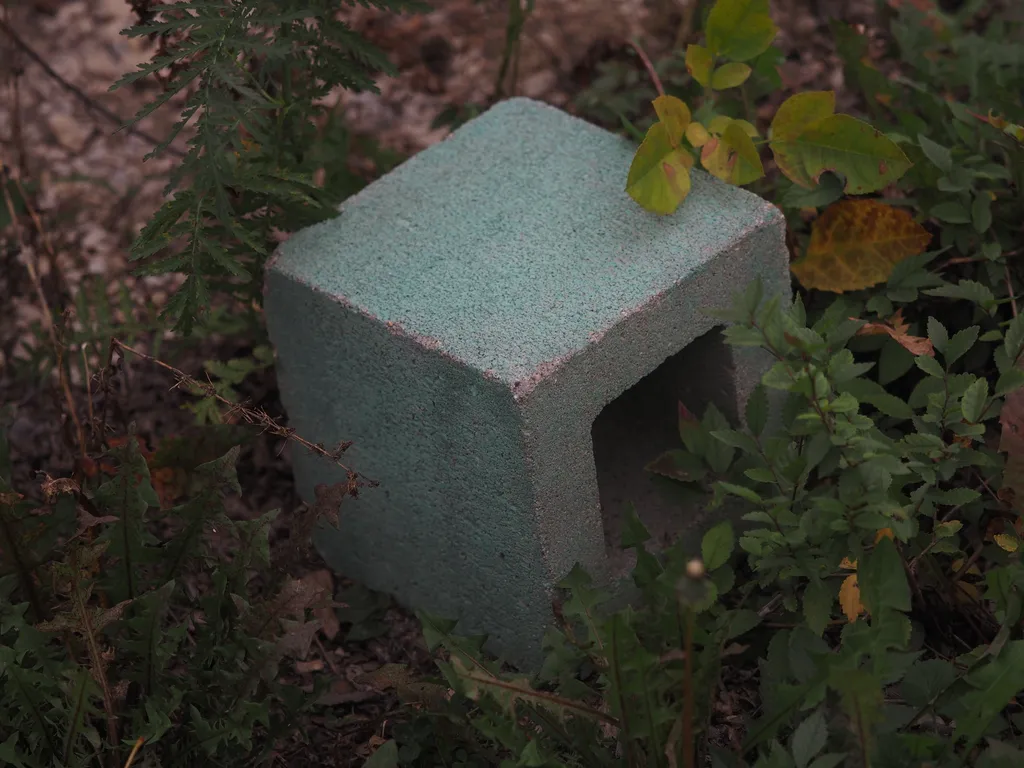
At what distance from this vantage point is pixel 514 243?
91.5 inches

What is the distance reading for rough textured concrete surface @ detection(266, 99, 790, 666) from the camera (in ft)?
7.00

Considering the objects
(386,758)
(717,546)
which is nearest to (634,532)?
(717,546)

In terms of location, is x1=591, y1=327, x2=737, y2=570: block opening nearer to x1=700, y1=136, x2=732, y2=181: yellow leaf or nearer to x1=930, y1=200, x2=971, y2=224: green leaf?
x1=700, y1=136, x2=732, y2=181: yellow leaf

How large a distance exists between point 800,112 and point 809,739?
114cm

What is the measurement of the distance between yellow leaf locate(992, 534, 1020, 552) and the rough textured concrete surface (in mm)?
529

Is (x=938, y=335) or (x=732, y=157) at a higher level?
(x=732, y=157)

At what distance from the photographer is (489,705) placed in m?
1.90

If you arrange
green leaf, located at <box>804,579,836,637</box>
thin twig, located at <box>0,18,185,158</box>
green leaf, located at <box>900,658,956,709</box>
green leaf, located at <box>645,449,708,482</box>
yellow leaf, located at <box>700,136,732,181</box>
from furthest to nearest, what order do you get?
thin twig, located at <box>0,18,185,158</box>, yellow leaf, located at <box>700,136,732,181</box>, green leaf, located at <box>645,449,708,482</box>, green leaf, located at <box>804,579,836,637</box>, green leaf, located at <box>900,658,956,709</box>

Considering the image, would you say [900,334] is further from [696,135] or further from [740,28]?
[740,28]

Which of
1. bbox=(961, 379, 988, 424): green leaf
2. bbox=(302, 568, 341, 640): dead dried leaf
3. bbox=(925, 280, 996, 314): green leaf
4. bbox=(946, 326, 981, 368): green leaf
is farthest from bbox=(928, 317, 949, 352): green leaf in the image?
bbox=(302, 568, 341, 640): dead dried leaf

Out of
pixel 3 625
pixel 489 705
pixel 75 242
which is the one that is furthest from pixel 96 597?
pixel 75 242

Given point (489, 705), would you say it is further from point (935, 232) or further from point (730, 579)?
point (935, 232)

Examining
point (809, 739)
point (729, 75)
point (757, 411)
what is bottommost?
point (809, 739)

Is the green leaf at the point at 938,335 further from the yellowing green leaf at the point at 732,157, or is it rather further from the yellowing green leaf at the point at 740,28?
the yellowing green leaf at the point at 740,28
